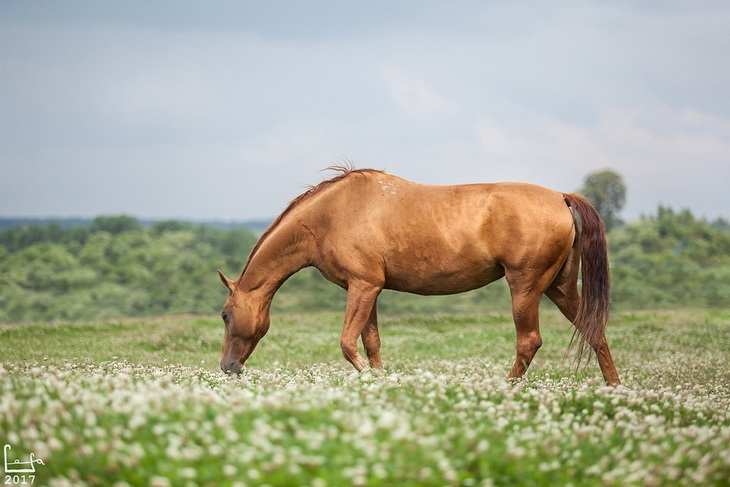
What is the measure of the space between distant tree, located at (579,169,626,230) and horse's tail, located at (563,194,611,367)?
257 ft

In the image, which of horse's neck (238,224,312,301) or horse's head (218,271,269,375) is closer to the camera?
horse's neck (238,224,312,301)

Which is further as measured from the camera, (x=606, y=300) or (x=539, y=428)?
(x=606, y=300)

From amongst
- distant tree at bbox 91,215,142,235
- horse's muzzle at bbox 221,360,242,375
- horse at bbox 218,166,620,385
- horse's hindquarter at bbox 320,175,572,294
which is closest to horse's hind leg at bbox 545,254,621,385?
horse at bbox 218,166,620,385

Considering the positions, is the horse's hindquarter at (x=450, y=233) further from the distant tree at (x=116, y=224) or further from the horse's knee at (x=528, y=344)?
the distant tree at (x=116, y=224)

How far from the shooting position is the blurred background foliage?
5294 centimetres

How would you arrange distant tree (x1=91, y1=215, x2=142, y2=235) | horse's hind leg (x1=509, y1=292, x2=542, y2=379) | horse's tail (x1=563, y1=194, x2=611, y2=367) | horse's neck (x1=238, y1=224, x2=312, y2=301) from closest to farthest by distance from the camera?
horse's hind leg (x1=509, y1=292, x2=542, y2=379) < horse's tail (x1=563, y1=194, x2=611, y2=367) < horse's neck (x1=238, y1=224, x2=312, y2=301) < distant tree (x1=91, y1=215, x2=142, y2=235)

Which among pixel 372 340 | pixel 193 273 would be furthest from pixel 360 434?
pixel 193 273

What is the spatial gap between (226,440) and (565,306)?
24.5ft

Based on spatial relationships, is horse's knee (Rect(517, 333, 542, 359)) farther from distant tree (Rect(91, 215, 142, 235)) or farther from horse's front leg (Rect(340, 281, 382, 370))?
distant tree (Rect(91, 215, 142, 235))

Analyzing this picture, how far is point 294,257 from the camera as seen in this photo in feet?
40.6

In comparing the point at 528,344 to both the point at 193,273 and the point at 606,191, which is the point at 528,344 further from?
the point at 606,191

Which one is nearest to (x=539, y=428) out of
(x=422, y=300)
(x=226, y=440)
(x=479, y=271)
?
(x=226, y=440)

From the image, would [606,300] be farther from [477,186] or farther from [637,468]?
[637,468]

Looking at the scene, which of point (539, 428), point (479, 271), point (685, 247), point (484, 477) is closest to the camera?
point (484, 477)
